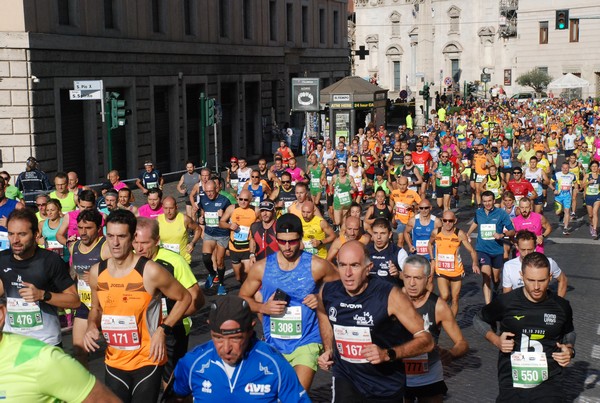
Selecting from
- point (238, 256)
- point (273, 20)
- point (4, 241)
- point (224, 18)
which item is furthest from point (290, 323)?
point (273, 20)

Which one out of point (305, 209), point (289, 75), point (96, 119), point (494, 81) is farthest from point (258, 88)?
point (494, 81)

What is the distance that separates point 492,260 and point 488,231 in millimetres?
397

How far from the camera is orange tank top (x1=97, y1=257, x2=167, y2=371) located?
6.28m

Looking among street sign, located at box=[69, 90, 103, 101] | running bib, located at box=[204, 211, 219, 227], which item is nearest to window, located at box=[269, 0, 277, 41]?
street sign, located at box=[69, 90, 103, 101]

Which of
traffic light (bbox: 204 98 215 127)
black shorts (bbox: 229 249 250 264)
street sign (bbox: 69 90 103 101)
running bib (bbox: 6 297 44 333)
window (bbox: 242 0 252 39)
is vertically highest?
window (bbox: 242 0 252 39)

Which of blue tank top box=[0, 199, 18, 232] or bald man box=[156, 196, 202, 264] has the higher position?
blue tank top box=[0, 199, 18, 232]

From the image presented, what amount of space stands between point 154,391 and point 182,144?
27.4 meters

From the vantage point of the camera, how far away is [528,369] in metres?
6.36

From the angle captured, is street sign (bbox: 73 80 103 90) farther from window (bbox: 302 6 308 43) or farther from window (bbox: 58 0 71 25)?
window (bbox: 302 6 308 43)

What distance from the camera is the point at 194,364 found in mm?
4727

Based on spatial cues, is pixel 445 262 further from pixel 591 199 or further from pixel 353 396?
pixel 591 199

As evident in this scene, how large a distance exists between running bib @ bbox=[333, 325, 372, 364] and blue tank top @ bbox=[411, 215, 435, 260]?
21.8 feet

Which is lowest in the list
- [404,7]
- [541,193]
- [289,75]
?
[541,193]

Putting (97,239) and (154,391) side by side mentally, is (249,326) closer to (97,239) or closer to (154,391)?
(154,391)
